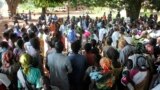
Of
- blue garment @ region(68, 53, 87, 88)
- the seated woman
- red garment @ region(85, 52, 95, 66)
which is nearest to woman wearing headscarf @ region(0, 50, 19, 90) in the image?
blue garment @ region(68, 53, 87, 88)

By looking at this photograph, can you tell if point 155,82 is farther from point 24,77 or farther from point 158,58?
point 24,77

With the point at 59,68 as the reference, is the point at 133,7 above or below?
below

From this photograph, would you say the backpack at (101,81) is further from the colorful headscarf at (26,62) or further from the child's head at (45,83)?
the colorful headscarf at (26,62)

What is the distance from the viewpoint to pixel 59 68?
688 cm

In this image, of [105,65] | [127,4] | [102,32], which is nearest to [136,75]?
[105,65]

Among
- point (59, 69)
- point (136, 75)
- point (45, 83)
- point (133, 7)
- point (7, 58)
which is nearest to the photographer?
point (45, 83)

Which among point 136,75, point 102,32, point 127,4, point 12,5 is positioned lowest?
point 12,5

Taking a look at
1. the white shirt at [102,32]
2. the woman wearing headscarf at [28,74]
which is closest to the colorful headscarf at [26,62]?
the woman wearing headscarf at [28,74]

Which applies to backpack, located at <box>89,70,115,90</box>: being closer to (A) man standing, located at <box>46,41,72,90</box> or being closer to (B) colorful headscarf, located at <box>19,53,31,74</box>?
(A) man standing, located at <box>46,41,72,90</box>

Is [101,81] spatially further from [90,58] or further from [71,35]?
[71,35]

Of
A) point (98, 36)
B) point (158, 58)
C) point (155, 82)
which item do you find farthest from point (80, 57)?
point (98, 36)

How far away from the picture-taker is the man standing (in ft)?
22.4

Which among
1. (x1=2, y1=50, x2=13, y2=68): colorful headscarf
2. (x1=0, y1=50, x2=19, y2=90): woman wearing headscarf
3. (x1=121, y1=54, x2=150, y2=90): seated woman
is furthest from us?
(x1=2, y1=50, x2=13, y2=68): colorful headscarf

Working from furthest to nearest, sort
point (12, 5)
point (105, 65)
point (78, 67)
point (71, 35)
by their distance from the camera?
point (12, 5)
point (71, 35)
point (78, 67)
point (105, 65)
